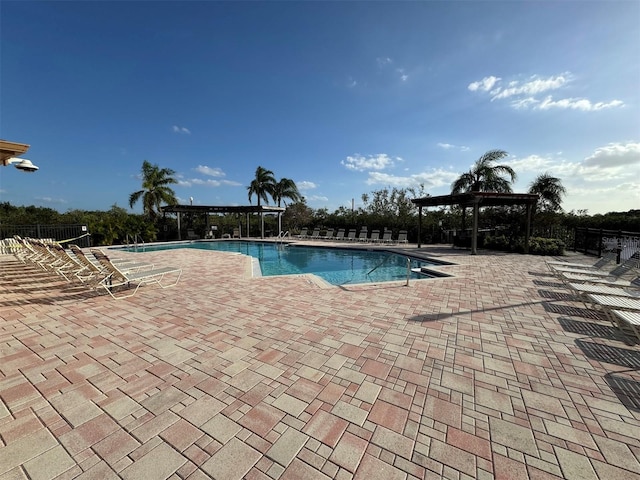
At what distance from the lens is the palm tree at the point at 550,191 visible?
1750cm

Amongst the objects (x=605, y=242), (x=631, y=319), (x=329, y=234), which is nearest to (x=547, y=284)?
(x=631, y=319)

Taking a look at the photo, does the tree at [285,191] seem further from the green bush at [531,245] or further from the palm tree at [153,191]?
the green bush at [531,245]

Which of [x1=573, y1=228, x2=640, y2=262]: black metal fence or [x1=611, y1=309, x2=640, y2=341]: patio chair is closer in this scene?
[x1=611, y1=309, x2=640, y2=341]: patio chair

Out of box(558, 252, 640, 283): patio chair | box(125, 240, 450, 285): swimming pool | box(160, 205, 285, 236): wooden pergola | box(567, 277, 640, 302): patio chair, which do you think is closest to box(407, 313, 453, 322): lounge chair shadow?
box(567, 277, 640, 302): patio chair

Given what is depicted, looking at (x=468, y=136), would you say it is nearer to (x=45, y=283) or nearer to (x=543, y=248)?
(x=543, y=248)

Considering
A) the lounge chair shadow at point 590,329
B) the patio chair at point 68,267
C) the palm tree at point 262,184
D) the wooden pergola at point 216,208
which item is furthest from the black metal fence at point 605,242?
the palm tree at point 262,184

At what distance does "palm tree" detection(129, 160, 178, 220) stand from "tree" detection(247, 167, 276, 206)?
6.62 metres

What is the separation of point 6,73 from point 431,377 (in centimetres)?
1517

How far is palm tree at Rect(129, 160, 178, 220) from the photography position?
2041 centimetres

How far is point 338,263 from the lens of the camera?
12234 mm

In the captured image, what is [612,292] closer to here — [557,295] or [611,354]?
[557,295]

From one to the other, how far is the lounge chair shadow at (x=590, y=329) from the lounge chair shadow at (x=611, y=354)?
0.36 m

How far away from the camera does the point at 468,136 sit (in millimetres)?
12844

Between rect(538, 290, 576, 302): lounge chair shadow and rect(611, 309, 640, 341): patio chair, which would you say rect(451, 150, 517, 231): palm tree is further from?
rect(611, 309, 640, 341): patio chair
